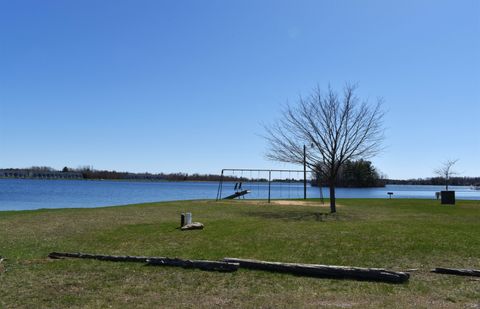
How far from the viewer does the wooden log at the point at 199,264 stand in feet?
28.7

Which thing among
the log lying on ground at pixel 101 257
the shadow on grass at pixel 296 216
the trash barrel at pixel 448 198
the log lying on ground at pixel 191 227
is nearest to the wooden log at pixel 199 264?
the log lying on ground at pixel 101 257

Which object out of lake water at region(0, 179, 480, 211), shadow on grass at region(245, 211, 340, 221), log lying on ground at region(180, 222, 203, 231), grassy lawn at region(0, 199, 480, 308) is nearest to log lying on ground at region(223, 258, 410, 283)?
grassy lawn at region(0, 199, 480, 308)

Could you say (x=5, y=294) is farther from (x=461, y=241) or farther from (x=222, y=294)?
(x=461, y=241)

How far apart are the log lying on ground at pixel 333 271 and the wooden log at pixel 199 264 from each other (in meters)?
0.22

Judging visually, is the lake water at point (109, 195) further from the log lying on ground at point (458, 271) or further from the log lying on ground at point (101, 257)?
the log lying on ground at point (458, 271)

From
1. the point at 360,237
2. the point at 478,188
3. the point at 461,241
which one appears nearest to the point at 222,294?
the point at 360,237

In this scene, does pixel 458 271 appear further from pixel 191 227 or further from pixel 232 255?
pixel 191 227

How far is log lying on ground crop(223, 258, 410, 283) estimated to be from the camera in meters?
7.97

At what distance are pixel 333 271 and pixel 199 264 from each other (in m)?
2.46

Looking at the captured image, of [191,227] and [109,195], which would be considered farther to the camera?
[109,195]

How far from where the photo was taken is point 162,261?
9.27m

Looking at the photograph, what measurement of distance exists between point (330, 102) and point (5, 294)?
67.4 ft

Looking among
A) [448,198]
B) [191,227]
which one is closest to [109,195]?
[448,198]

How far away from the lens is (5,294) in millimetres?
7215
